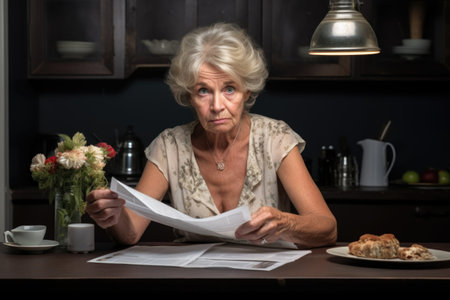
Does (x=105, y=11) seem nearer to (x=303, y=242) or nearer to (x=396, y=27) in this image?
(x=396, y=27)

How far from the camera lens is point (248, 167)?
2.47 meters

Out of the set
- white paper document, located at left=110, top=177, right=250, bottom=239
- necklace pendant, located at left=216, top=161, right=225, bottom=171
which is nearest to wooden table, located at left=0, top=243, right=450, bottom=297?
white paper document, located at left=110, top=177, right=250, bottom=239

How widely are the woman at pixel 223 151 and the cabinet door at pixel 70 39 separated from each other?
136 centimetres

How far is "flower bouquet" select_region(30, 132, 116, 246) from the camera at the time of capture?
2.05 meters

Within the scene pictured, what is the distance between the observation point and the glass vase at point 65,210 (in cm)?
207

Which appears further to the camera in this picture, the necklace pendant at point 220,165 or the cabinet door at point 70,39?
the cabinet door at point 70,39

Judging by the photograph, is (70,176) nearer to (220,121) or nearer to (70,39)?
(220,121)

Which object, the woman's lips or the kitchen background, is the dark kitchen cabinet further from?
the woman's lips

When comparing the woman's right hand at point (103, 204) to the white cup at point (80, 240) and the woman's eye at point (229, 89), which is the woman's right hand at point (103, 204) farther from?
the woman's eye at point (229, 89)

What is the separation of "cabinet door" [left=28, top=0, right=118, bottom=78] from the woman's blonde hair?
1.47 metres

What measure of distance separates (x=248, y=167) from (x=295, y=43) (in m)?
1.48
